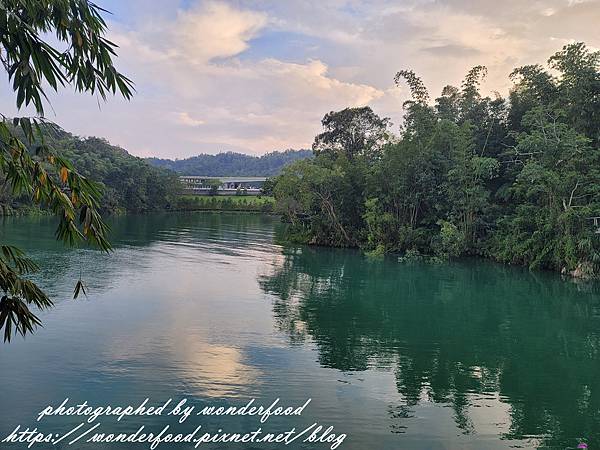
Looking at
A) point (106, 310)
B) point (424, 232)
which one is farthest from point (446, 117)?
point (106, 310)

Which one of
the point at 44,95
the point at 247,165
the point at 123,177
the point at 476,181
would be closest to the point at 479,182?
the point at 476,181

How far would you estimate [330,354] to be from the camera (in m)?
13.2

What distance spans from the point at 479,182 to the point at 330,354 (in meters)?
23.6

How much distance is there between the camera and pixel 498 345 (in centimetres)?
1477

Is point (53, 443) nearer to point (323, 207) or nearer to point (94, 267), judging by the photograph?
point (94, 267)

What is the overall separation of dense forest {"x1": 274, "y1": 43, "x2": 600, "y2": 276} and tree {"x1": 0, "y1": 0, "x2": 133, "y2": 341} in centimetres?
2710

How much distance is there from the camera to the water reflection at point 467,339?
9.84m

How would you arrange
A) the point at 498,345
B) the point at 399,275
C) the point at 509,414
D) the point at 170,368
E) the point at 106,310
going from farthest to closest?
the point at 399,275 → the point at 106,310 → the point at 498,345 → the point at 170,368 → the point at 509,414

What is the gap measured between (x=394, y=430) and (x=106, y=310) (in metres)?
11.3

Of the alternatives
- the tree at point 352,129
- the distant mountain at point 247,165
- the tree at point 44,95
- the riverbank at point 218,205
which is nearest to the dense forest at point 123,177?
the riverbank at point 218,205

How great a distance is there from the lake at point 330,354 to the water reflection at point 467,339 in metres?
0.06

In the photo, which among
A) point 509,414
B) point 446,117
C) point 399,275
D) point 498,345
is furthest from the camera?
point 446,117

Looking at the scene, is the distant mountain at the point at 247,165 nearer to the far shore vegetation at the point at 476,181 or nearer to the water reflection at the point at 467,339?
the far shore vegetation at the point at 476,181

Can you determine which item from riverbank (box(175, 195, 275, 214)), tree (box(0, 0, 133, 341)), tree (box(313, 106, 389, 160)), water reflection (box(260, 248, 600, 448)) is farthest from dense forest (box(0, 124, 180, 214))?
tree (box(0, 0, 133, 341))
